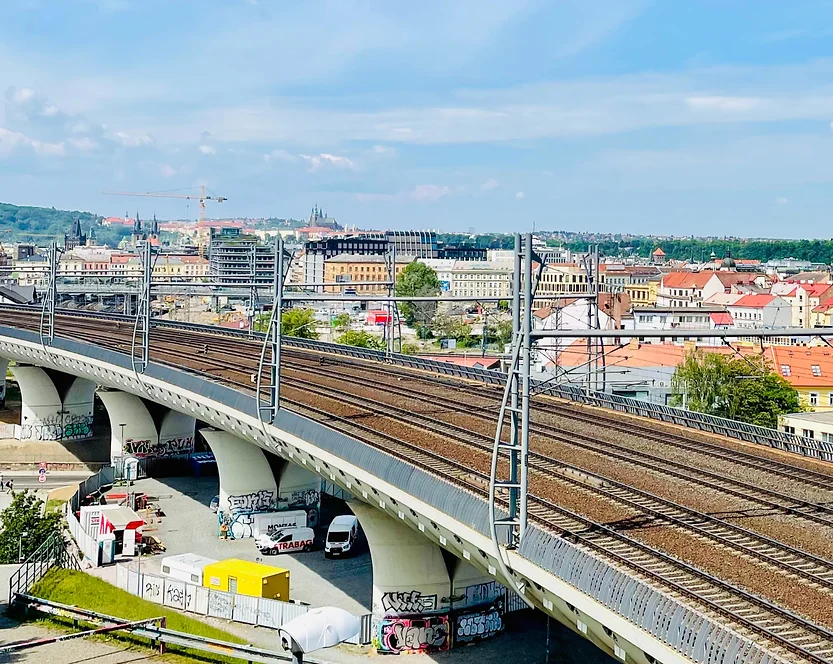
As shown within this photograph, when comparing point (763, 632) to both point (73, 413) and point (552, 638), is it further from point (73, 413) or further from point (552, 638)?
point (73, 413)

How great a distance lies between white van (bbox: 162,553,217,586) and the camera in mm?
35906

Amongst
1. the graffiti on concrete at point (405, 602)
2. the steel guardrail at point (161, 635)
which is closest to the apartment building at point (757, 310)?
the graffiti on concrete at point (405, 602)

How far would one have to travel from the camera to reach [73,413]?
72500mm

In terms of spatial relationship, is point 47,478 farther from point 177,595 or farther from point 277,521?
point 177,595

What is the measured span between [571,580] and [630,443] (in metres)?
14.4

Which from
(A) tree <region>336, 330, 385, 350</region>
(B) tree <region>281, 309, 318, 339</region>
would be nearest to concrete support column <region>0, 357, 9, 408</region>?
(B) tree <region>281, 309, 318, 339</region>

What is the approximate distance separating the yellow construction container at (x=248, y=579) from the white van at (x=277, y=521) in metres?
7.38

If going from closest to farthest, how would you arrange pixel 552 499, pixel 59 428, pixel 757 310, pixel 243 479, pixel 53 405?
pixel 552 499, pixel 243 479, pixel 59 428, pixel 53 405, pixel 757 310

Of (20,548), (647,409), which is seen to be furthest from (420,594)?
(20,548)

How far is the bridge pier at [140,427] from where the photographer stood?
201 ft

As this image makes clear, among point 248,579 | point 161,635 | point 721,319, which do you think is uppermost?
point 721,319

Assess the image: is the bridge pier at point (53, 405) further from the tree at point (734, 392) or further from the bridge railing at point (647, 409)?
the tree at point (734, 392)

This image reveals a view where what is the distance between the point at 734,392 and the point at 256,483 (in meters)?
29.5

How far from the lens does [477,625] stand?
31516 millimetres
